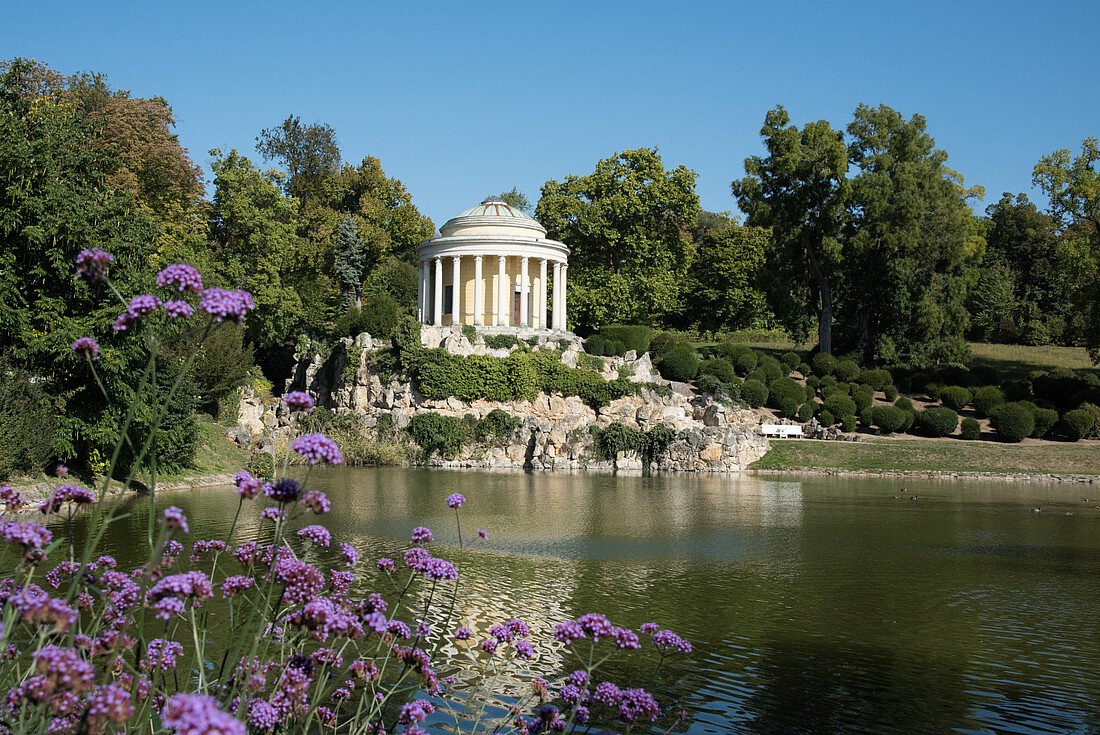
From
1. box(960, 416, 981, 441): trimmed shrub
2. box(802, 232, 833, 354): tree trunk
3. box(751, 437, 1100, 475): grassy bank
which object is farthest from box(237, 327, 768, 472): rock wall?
box(802, 232, 833, 354): tree trunk

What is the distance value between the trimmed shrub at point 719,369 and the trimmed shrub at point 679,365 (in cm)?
44

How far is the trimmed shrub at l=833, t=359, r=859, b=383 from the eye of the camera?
156ft

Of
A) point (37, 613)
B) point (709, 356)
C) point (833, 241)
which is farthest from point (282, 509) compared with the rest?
point (833, 241)

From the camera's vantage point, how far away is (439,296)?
48.3 m

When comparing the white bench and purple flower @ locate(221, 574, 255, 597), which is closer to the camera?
purple flower @ locate(221, 574, 255, 597)

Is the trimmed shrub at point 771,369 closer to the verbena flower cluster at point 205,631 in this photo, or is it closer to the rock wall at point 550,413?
the rock wall at point 550,413

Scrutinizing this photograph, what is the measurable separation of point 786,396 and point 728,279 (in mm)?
18208

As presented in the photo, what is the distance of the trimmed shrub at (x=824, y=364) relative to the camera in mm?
48406

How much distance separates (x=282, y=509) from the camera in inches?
165

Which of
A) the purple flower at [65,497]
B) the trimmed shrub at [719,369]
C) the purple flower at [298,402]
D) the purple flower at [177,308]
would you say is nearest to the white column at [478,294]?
the trimmed shrub at [719,369]

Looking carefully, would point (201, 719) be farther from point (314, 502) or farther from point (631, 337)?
point (631, 337)

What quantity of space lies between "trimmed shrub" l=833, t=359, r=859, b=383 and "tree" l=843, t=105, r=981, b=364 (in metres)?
2.94

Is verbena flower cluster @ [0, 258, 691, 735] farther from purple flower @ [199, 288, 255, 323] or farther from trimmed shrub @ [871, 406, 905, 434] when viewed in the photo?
trimmed shrub @ [871, 406, 905, 434]

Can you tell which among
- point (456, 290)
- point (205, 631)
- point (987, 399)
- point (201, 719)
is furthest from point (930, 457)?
point (201, 719)
